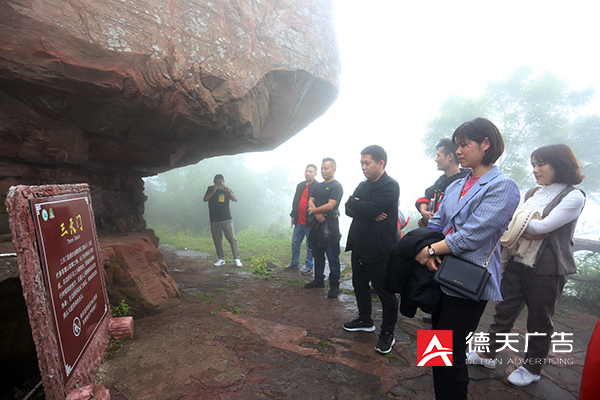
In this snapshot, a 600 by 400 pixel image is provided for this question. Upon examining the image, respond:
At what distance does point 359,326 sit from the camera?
10.8 feet

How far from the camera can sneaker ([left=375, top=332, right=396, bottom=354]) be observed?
2.80 meters

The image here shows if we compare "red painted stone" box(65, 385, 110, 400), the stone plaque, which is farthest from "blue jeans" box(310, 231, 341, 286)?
"red painted stone" box(65, 385, 110, 400)

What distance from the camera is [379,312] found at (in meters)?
3.93

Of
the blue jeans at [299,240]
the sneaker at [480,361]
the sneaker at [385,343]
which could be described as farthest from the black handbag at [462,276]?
the blue jeans at [299,240]

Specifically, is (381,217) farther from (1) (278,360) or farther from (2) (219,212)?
(2) (219,212)

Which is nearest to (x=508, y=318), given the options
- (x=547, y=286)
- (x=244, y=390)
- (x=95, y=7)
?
(x=547, y=286)

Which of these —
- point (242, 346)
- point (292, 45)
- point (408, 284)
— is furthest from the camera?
point (292, 45)

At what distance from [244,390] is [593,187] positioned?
2104cm

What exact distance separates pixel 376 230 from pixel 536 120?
16962 mm

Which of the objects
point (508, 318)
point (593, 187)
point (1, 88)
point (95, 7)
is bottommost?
point (593, 187)

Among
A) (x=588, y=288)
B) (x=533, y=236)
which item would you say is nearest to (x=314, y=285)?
(x=533, y=236)

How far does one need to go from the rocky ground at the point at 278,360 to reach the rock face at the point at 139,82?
2726mm

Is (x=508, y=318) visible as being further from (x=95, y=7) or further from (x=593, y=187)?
(x=593, y=187)

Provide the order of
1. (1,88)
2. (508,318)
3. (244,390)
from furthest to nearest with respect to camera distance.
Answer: (1,88) → (508,318) → (244,390)
